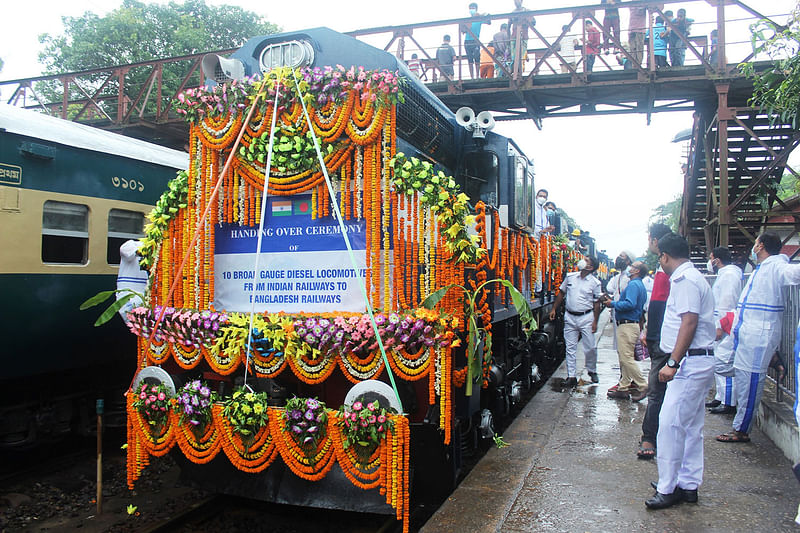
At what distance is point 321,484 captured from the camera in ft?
13.6

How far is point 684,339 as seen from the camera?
3998mm

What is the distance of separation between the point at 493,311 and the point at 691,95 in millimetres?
9827

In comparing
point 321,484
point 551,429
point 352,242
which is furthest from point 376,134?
point 551,429

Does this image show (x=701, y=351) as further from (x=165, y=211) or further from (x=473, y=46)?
(x=473, y=46)

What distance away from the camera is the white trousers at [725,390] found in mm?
6672

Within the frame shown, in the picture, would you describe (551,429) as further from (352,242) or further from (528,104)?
(528,104)

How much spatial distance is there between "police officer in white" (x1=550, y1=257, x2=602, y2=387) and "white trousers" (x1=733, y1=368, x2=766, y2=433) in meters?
2.72

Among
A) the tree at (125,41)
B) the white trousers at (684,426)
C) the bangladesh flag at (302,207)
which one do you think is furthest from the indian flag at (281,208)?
the tree at (125,41)

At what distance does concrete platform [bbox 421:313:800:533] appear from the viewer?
379cm

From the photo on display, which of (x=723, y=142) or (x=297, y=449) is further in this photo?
(x=723, y=142)

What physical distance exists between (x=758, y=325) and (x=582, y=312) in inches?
120

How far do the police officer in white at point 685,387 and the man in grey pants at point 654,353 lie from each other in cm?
87

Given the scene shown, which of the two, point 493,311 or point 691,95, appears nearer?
point 493,311

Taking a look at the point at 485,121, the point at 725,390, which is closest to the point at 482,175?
the point at 485,121
